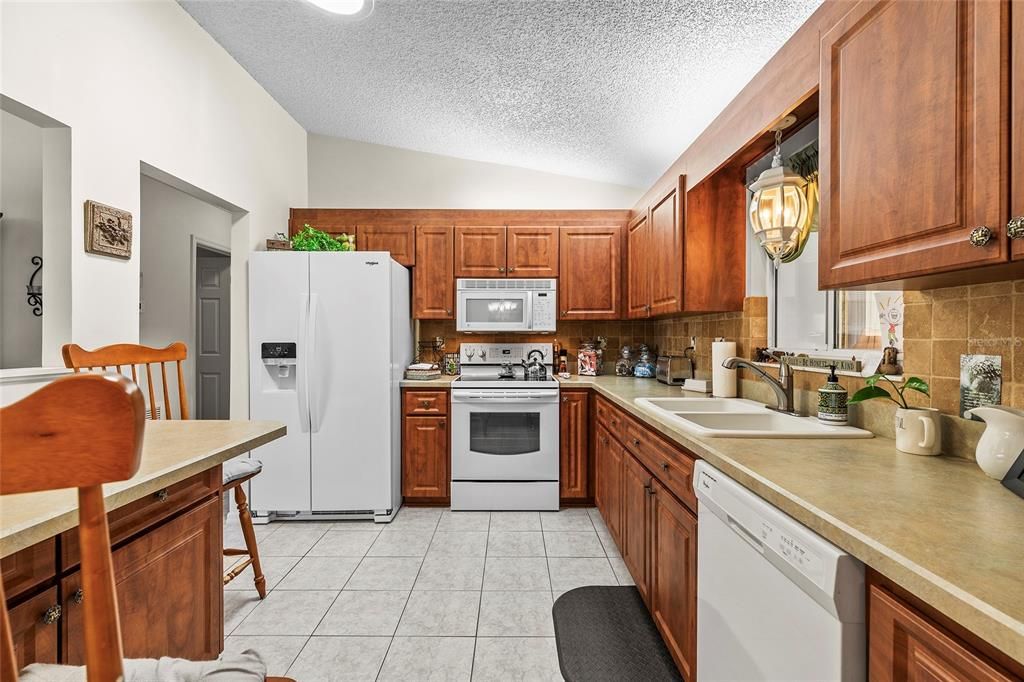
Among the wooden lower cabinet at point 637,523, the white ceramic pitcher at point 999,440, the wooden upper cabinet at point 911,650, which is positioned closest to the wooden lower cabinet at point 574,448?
the wooden lower cabinet at point 637,523

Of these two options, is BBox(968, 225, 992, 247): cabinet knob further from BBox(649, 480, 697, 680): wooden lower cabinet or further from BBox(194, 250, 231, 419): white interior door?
BBox(194, 250, 231, 419): white interior door

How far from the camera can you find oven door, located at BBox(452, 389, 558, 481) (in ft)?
10.2

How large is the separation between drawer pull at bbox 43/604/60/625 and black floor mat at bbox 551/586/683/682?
146cm

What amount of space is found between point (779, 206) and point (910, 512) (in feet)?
3.87

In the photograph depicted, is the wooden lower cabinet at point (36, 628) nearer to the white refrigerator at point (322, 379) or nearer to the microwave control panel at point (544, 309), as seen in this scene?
the white refrigerator at point (322, 379)

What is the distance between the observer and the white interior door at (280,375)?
114 inches

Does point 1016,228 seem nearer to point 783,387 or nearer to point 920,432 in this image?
point 920,432

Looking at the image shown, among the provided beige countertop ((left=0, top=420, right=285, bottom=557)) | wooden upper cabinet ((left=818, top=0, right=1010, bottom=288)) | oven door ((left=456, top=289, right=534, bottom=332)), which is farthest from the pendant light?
oven door ((left=456, top=289, right=534, bottom=332))

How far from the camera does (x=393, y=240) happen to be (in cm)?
354

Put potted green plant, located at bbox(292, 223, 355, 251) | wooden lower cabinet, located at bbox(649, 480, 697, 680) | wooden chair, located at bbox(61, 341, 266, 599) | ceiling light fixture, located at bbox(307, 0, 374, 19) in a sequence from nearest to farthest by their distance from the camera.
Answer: wooden lower cabinet, located at bbox(649, 480, 697, 680), wooden chair, located at bbox(61, 341, 266, 599), ceiling light fixture, located at bbox(307, 0, 374, 19), potted green plant, located at bbox(292, 223, 355, 251)

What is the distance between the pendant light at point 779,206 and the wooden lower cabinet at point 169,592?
208cm

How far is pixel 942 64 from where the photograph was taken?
36.1 inches

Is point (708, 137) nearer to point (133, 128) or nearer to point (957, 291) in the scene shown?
point (957, 291)

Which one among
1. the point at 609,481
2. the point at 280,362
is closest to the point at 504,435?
the point at 609,481
